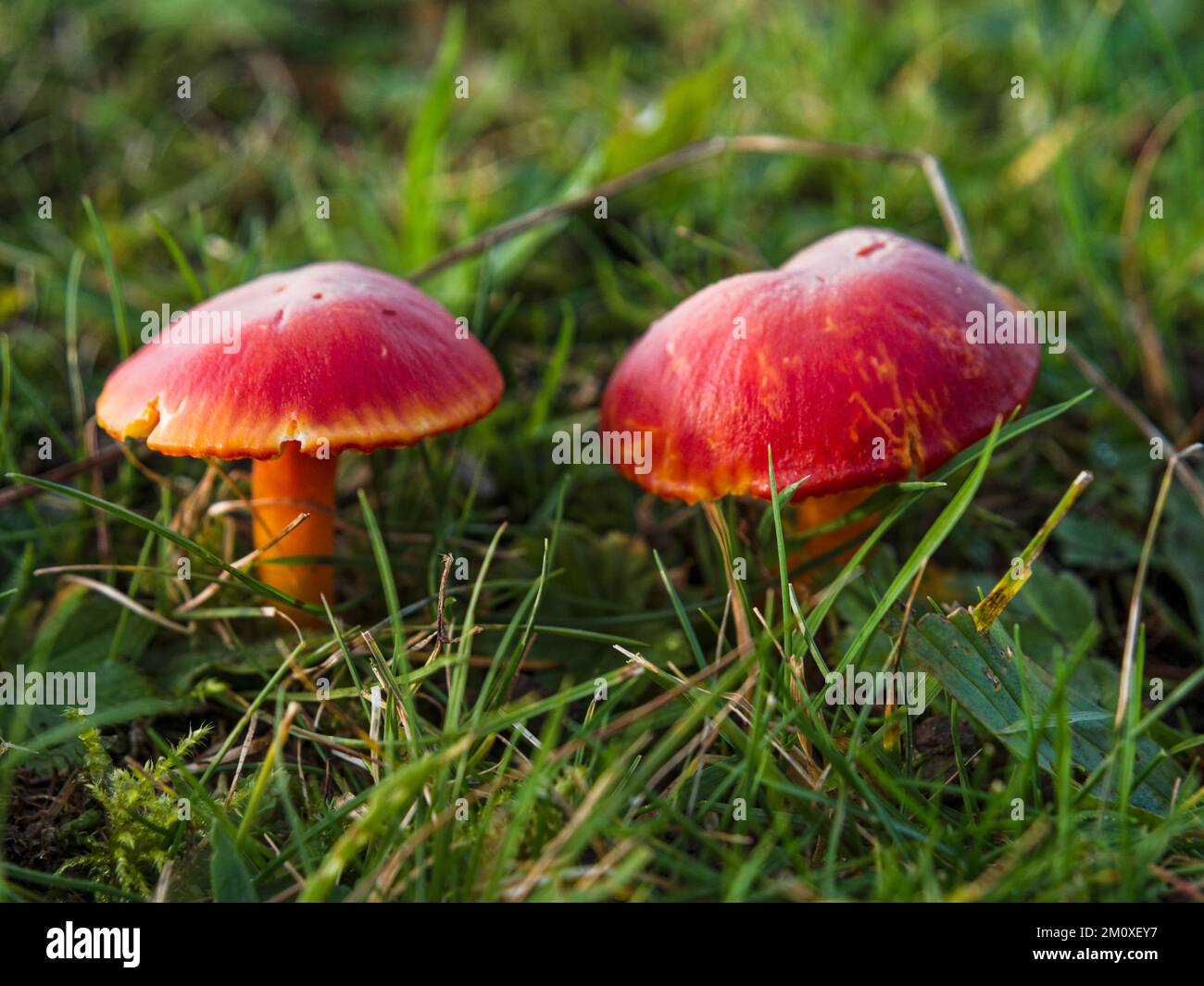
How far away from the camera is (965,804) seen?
70.1 inches

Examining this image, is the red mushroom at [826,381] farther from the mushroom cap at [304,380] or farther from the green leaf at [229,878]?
the green leaf at [229,878]

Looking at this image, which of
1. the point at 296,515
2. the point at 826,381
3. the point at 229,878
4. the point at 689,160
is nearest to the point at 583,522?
the point at 296,515

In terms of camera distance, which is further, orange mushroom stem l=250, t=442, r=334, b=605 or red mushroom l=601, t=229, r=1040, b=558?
orange mushroom stem l=250, t=442, r=334, b=605

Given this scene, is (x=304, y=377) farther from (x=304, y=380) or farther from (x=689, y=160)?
(x=689, y=160)

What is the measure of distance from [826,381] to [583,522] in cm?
105

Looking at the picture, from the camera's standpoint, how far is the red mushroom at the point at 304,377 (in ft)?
6.56

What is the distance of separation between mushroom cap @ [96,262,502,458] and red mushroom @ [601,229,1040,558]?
18.3 inches

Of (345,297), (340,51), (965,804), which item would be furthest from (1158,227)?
(340,51)

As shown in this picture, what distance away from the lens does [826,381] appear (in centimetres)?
212

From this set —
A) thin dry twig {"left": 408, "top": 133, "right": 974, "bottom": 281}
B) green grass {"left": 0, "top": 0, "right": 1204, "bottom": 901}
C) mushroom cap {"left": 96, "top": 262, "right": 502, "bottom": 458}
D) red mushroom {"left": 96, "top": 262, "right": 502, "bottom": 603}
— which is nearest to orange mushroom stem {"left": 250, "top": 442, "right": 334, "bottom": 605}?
red mushroom {"left": 96, "top": 262, "right": 502, "bottom": 603}

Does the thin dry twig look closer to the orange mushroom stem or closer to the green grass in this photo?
the green grass

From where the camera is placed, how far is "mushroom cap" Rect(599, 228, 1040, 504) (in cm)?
210

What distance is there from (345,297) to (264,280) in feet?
1.32
